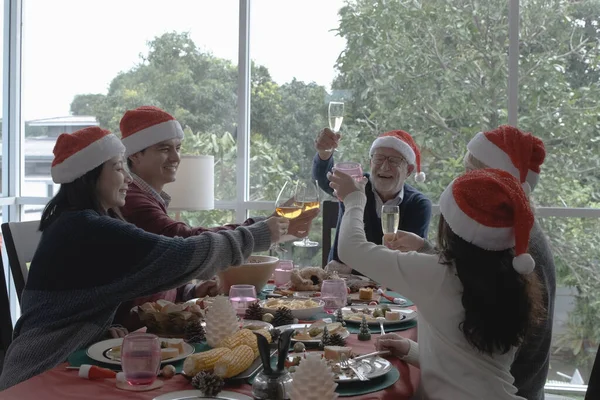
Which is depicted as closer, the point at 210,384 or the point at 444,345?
the point at 210,384

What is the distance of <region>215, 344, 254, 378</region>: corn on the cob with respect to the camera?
155 centimetres

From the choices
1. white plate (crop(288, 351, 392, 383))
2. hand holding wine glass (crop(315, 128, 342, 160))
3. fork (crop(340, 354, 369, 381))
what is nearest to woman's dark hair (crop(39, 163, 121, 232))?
white plate (crop(288, 351, 392, 383))

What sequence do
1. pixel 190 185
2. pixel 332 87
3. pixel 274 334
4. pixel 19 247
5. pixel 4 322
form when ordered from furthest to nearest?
1. pixel 332 87
2. pixel 190 185
3. pixel 19 247
4. pixel 4 322
5. pixel 274 334

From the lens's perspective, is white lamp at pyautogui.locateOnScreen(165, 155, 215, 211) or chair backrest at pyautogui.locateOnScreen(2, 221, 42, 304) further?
white lamp at pyautogui.locateOnScreen(165, 155, 215, 211)

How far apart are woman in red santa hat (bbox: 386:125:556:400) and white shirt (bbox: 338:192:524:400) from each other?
0.41 metres

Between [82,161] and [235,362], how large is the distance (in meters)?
0.95

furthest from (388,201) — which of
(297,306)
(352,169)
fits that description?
(297,306)

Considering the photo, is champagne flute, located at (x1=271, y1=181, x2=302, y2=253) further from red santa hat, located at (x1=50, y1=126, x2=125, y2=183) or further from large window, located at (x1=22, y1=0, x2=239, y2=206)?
large window, located at (x1=22, y1=0, x2=239, y2=206)

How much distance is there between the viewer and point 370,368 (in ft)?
5.54

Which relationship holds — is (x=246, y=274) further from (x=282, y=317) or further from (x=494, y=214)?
(x=494, y=214)

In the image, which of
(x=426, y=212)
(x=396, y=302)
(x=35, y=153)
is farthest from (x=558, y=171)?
(x=35, y=153)

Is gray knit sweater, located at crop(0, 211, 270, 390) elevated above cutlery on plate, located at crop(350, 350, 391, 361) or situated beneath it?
elevated above

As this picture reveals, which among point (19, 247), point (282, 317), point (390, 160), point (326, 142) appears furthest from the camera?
point (326, 142)

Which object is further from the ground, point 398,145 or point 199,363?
point 398,145
